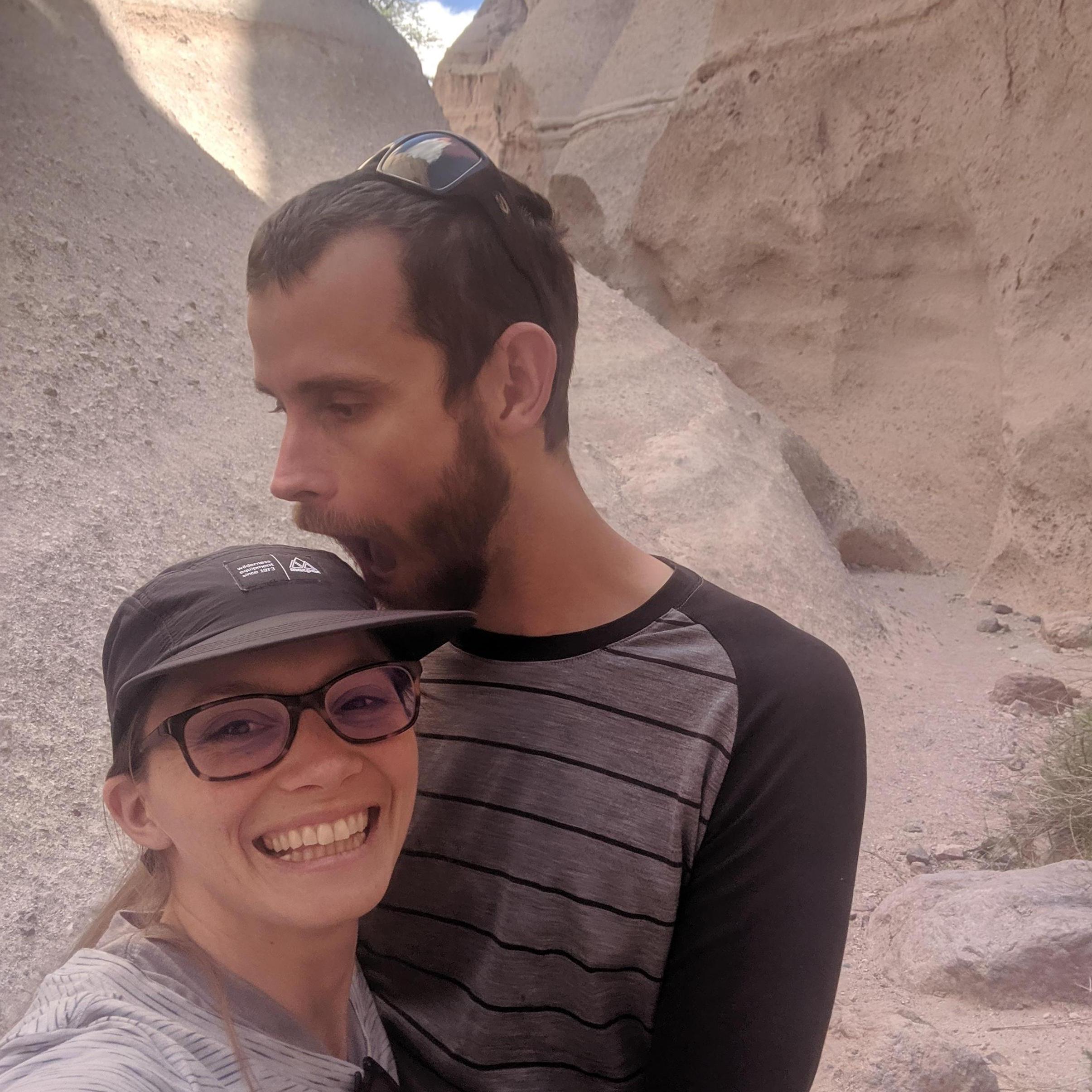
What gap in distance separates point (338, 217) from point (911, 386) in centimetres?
800

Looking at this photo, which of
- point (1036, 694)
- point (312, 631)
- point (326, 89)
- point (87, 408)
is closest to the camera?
point (312, 631)

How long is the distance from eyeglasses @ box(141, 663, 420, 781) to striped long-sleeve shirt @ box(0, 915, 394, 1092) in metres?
0.20

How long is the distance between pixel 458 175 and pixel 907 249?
26.2ft

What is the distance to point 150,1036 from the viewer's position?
0.98m

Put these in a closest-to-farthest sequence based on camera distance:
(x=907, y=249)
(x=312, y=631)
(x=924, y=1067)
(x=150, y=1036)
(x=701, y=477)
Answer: (x=150, y=1036)
(x=312, y=631)
(x=924, y=1067)
(x=701, y=477)
(x=907, y=249)

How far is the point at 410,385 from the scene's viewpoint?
1377 mm

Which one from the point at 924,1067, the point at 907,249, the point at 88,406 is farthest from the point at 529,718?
the point at 907,249

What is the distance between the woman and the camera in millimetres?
1106

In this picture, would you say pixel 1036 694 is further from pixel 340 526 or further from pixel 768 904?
pixel 340 526

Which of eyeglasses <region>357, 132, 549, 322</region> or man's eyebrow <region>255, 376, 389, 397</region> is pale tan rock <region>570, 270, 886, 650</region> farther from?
man's eyebrow <region>255, 376, 389, 397</region>

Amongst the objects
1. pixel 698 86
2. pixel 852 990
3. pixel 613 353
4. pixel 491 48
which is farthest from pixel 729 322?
pixel 491 48

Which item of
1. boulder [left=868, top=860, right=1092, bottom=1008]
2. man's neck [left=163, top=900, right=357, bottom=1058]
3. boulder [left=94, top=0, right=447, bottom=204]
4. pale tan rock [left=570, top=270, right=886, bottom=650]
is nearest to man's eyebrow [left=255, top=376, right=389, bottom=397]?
man's neck [left=163, top=900, right=357, bottom=1058]

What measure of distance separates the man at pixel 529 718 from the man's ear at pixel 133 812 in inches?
14.4

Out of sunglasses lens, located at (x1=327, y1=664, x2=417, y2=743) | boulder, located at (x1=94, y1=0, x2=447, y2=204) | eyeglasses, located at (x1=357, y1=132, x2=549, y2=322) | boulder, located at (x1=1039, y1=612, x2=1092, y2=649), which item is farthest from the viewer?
boulder, located at (x1=94, y1=0, x2=447, y2=204)
